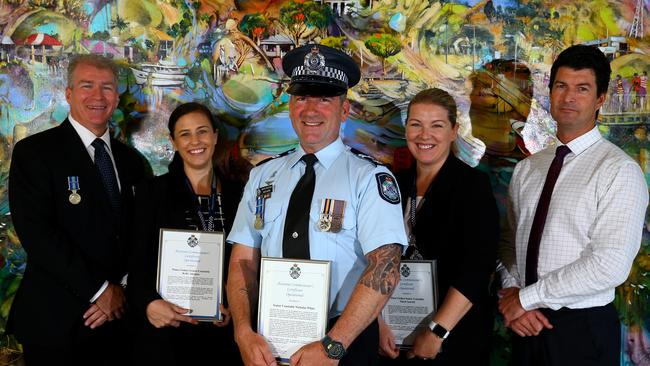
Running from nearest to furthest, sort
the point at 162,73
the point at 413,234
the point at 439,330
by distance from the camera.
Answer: the point at 439,330, the point at 413,234, the point at 162,73

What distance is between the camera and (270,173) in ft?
9.55

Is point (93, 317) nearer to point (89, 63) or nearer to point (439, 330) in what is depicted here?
point (89, 63)

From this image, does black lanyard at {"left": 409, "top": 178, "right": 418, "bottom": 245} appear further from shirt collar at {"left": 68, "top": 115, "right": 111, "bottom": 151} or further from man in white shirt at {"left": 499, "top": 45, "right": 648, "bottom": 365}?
shirt collar at {"left": 68, "top": 115, "right": 111, "bottom": 151}

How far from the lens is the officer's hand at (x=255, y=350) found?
2.53 meters

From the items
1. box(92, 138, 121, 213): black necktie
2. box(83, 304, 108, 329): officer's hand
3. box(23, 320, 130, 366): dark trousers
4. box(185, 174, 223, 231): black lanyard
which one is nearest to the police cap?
box(185, 174, 223, 231): black lanyard

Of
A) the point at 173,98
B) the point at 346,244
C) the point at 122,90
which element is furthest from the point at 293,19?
the point at 346,244

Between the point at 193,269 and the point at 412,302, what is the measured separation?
1.13m

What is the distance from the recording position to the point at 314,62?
9.12 feet

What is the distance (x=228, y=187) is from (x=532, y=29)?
7.04ft

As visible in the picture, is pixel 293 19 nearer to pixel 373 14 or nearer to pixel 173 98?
pixel 373 14

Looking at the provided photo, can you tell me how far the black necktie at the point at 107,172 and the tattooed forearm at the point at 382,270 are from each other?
6.01ft

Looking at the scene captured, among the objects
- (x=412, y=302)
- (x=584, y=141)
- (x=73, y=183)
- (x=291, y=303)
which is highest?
(x=584, y=141)

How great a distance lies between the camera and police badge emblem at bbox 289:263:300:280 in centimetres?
252

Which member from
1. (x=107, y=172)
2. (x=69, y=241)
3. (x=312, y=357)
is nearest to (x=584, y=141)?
(x=312, y=357)
